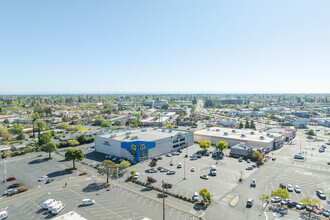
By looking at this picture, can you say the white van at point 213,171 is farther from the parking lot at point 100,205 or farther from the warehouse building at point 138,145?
the warehouse building at point 138,145

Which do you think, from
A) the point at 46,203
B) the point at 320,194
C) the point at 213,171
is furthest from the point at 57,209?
the point at 320,194

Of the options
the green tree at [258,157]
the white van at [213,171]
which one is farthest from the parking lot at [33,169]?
the green tree at [258,157]

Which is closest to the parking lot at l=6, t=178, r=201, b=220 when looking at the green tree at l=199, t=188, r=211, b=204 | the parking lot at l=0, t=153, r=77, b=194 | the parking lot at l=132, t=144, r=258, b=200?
the green tree at l=199, t=188, r=211, b=204

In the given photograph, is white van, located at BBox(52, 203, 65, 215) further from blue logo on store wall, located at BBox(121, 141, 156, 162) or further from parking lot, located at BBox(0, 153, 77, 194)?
blue logo on store wall, located at BBox(121, 141, 156, 162)

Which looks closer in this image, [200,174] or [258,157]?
[200,174]

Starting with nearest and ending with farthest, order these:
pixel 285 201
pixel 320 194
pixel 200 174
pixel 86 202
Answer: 1. pixel 86 202
2. pixel 285 201
3. pixel 320 194
4. pixel 200 174

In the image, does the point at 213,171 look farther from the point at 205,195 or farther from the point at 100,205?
the point at 100,205
